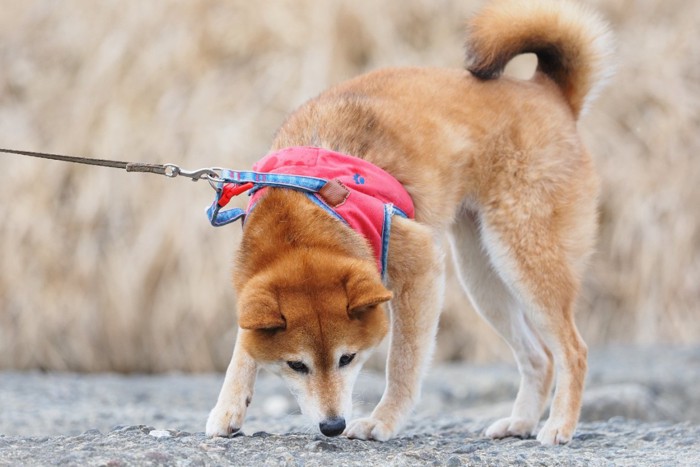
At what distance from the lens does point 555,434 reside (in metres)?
4.26

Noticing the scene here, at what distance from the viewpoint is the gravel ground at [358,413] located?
130 inches

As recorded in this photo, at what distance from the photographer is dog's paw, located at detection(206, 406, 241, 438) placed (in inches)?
147

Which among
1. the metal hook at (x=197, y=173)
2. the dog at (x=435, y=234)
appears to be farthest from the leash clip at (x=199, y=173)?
the dog at (x=435, y=234)

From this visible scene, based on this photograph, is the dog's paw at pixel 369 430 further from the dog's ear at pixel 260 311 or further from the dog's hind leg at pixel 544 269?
the dog's hind leg at pixel 544 269

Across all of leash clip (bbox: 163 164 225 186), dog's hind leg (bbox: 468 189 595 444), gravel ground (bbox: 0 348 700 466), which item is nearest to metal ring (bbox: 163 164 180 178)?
leash clip (bbox: 163 164 225 186)

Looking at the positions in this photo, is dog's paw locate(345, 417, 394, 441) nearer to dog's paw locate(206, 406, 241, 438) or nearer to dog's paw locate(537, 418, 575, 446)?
dog's paw locate(206, 406, 241, 438)

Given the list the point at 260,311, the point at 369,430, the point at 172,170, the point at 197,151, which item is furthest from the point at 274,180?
the point at 197,151

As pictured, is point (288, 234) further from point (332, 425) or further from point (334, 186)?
point (332, 425)

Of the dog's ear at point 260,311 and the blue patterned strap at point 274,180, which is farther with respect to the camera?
the blue patterned strap at point 274,180

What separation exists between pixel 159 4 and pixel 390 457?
249 inches

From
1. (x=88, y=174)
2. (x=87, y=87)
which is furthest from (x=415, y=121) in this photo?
(x=87, y=87)

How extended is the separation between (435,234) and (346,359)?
0.91 metres

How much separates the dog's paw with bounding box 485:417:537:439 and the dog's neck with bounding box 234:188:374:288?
1.15 m

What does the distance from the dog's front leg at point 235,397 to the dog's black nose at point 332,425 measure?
16.4 inches
